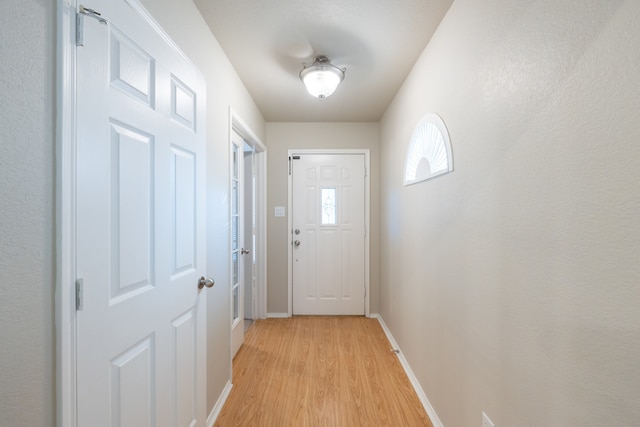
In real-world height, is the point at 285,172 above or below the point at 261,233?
above

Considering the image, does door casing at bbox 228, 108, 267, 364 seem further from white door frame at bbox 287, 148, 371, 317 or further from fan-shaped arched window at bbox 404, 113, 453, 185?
fan-shaped arched window at bbox 404, 113, 453, 185

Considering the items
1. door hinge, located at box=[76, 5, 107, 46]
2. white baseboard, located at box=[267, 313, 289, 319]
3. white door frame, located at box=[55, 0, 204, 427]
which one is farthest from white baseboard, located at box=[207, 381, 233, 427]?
door hinge, located at box=[76, 5, 107, 46]

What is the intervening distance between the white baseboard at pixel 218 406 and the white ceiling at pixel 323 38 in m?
2.37

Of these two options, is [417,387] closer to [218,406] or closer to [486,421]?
[486,421]

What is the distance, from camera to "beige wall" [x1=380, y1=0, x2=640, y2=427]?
0.71 meters

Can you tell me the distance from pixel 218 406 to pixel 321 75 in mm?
2379

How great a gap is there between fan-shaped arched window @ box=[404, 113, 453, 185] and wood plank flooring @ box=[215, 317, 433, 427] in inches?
60.6

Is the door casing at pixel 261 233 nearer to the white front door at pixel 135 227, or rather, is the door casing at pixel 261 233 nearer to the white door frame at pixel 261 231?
the white door frame at pixel 261 231

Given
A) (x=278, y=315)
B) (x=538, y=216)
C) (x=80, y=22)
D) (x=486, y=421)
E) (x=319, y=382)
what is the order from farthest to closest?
1. (x=278, y=315)
2. (x=319, y=382)
3. (x=486, y=421)
4. (x=538, y=216)
5. (x=80, y=22)

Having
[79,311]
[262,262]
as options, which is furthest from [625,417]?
[262,262]

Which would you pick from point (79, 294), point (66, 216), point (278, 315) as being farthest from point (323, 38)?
point (278, 315)

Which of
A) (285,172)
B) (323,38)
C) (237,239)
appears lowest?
(237,239)

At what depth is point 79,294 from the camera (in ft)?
2.70

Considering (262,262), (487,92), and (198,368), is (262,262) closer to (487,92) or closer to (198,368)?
(198,368)
